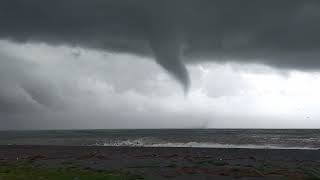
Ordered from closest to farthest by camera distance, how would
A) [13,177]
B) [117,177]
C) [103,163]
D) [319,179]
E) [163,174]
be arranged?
[13,177]
[117,177]
[319,179]
[163,174]
[103,163]

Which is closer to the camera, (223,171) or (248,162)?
(223,171)

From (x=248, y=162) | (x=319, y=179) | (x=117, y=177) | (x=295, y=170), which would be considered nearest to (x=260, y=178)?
(x=319, y=179)

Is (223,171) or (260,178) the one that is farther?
(223,171)

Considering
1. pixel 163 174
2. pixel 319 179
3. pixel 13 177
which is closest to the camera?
pixel 13 177

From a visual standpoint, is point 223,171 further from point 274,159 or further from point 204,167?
point 274,159

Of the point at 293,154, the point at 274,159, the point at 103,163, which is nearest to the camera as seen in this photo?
the point at 103,163

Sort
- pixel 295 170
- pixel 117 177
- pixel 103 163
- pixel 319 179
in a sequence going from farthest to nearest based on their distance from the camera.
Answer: pixel 103 163 < pixel 295 170 < pixel 319 179 < pixel 117 177

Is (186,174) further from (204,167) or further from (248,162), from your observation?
(248,162)

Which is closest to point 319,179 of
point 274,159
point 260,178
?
point 260,178
